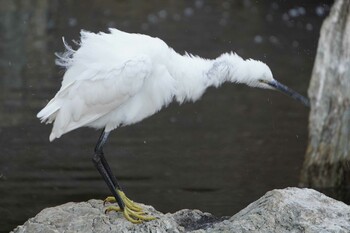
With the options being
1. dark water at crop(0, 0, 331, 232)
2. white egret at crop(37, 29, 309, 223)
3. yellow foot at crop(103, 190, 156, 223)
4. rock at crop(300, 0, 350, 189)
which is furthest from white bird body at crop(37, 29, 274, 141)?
rock at crop(300, 0, 350, 189)

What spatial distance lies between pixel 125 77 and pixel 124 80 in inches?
0.9

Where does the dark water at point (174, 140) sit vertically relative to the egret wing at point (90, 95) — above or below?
below

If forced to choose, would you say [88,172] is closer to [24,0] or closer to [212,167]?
[212,167]

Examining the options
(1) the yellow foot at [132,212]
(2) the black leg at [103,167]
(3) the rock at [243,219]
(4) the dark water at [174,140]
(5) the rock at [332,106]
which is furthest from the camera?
(4) the dark water at [174,140]

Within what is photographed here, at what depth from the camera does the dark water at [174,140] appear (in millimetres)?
8477

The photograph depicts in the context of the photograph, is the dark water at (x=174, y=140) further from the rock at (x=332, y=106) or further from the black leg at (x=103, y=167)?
the black leg at (x=103, y=167)

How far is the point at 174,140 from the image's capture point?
10.1 m

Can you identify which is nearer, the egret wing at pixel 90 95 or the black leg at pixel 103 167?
the egret wing at pixel 90 95

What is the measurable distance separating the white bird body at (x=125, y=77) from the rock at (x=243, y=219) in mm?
615

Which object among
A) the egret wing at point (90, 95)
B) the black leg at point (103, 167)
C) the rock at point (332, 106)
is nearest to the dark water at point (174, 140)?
the rock at point (332, 106)

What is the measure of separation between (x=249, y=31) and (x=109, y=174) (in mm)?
10807

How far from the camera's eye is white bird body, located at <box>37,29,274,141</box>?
18.8 ft

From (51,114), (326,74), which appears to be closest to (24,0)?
(326,74)

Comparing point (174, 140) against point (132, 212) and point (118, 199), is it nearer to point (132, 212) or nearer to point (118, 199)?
point (118, 199)
